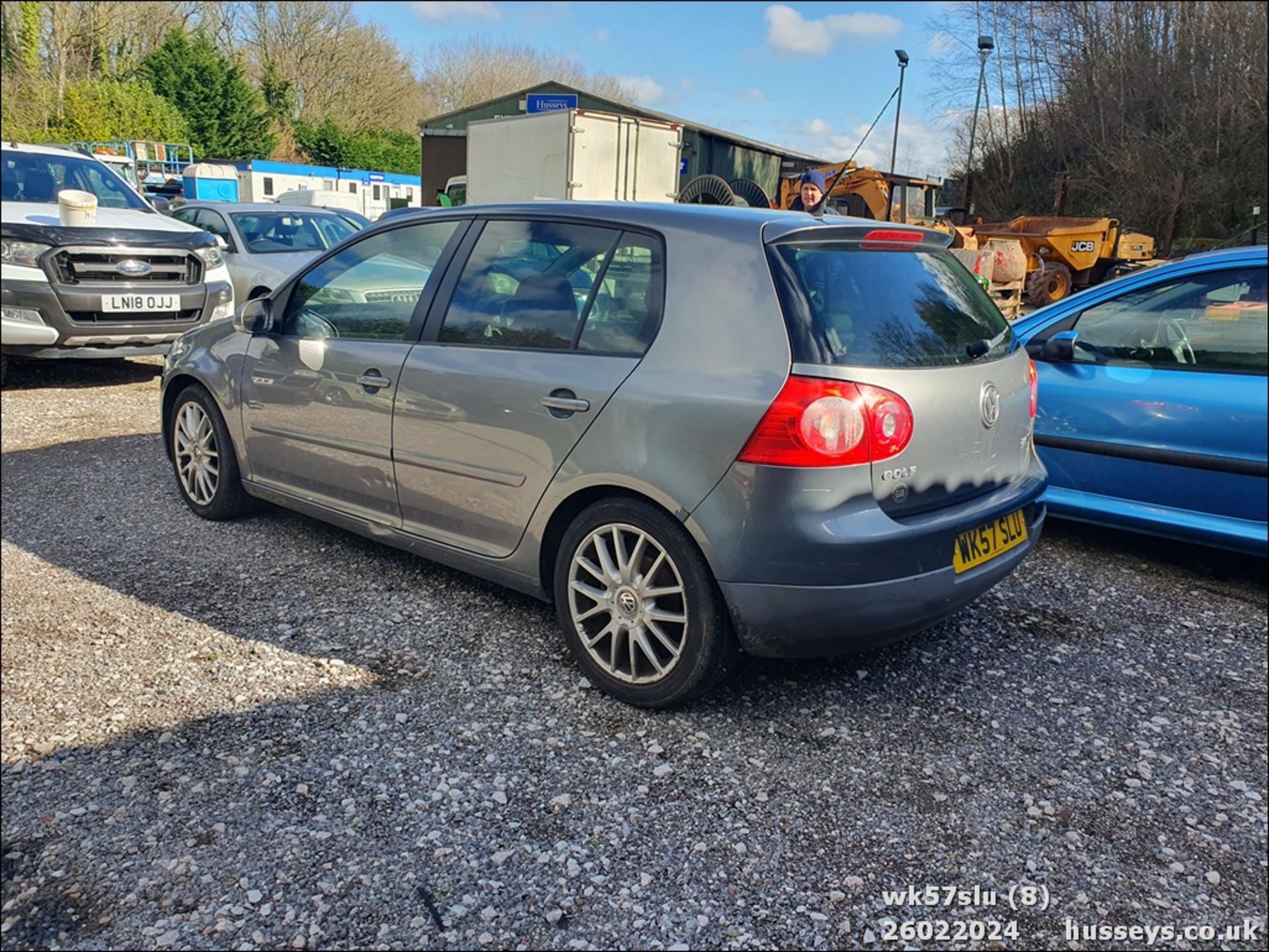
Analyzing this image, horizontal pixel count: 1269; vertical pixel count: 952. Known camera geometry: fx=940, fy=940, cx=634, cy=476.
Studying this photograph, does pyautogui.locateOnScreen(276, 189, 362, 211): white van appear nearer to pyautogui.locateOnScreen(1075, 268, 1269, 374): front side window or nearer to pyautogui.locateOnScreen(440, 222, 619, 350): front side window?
pyautogui.locateOnScreen(440, 222, 619, 350): front side window

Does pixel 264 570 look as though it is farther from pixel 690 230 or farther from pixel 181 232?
pixel 181 232

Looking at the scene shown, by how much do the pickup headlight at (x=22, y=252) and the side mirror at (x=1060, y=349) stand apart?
7211 millimetres

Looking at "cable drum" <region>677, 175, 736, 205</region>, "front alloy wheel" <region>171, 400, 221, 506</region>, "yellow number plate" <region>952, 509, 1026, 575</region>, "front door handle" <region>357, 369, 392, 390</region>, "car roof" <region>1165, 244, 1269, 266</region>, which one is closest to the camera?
"car roof" <region>1165, 244, 1269, 266</region>

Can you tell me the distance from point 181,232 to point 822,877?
769 cm

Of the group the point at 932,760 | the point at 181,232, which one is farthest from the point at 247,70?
the point at 932,760

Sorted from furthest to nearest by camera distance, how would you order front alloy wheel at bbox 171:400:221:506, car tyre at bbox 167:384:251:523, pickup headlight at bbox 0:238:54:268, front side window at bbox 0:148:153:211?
front side window at bbox 0:148:153:211, pickup headlight at bbox 0:238:54:268, front alloy wheel at bbox 171:400:221:506, car tyre at bbox 167:384:251:523

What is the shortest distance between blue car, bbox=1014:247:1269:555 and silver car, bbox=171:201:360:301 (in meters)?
9.01

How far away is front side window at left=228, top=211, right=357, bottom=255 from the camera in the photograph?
9.85 m

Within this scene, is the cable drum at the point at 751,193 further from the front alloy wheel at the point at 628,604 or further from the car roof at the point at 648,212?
the front alloy wheel at the point at 628,604

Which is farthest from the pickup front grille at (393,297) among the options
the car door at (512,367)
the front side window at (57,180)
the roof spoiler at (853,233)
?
the front side window at (57,180)

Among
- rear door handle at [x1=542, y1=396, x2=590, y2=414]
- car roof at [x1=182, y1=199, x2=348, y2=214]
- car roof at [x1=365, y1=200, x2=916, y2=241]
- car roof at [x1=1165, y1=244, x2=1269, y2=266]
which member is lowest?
rear door handle at [x1=542, y1=396, x2=590, y2=414]

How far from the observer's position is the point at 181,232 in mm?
7922

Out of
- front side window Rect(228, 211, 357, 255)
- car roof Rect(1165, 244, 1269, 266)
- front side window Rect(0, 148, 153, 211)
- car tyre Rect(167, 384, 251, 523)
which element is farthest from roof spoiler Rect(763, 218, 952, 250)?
front side window Rect(228, 211, 357, 255)

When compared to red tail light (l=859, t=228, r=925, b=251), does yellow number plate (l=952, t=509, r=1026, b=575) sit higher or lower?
lower
